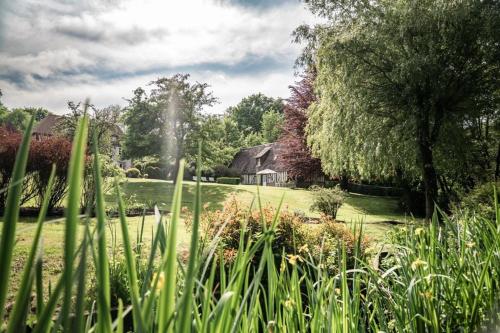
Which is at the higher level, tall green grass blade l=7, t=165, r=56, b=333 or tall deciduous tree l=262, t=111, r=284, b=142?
tall deciduous tree l=262, t=111, r=284, b=142

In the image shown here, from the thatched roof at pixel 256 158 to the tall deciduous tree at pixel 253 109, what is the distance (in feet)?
55.8

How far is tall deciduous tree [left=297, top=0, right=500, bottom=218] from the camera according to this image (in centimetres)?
1112

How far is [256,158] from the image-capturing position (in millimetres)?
46250

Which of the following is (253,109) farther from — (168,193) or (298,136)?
(168,193)

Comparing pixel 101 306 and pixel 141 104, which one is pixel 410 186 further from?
pixel 101 306

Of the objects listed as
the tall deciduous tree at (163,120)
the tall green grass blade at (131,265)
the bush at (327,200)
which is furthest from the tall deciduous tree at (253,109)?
the tall green grass blade at (131,265)

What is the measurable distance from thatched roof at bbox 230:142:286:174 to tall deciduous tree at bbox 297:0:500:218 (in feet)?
93.2

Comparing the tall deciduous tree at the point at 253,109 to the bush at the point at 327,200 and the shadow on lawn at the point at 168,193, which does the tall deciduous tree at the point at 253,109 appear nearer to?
the shadow on lawn at the point at 168,193

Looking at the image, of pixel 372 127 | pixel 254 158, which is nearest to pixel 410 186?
pixel 372 127

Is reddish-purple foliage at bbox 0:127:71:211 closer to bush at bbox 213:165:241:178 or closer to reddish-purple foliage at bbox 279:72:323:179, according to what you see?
reddish-purple foliage at bbox 279:72:323:179

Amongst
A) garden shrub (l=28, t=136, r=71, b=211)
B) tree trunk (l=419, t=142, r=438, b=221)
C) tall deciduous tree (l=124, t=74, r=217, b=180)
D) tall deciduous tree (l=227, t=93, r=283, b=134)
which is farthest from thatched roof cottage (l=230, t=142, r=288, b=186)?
garden shrub (l=28, t=136, r=71, b=211)

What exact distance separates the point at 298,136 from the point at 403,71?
17.7 metres

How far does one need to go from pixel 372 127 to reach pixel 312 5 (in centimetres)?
478

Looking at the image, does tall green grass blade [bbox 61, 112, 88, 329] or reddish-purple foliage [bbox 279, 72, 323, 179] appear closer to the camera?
tall green grass blade [bbox 61, 112, 88, 329]
